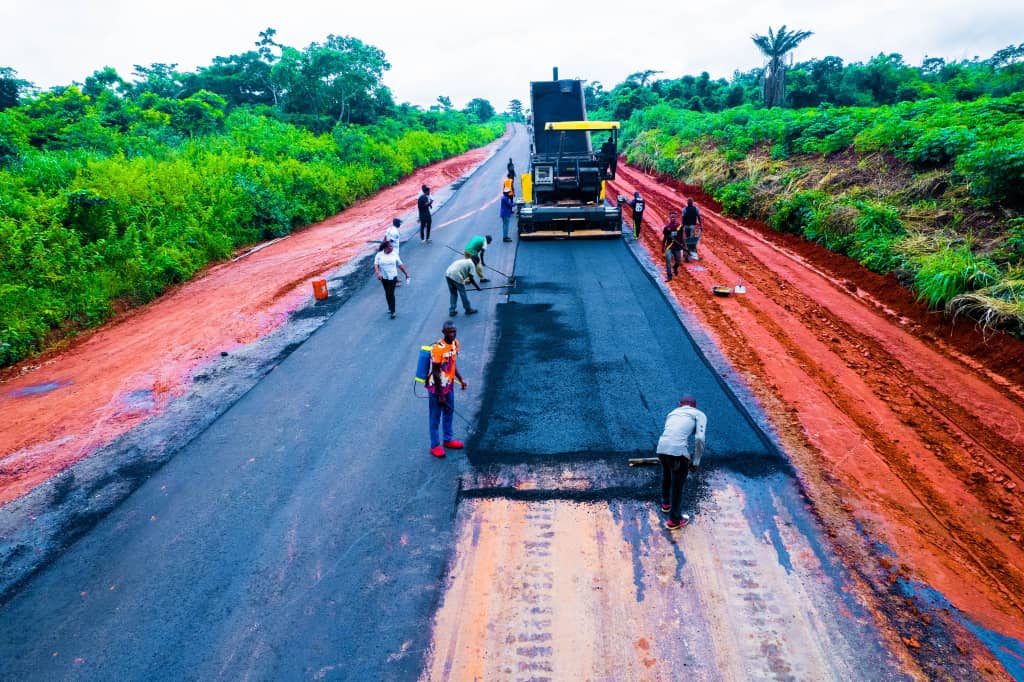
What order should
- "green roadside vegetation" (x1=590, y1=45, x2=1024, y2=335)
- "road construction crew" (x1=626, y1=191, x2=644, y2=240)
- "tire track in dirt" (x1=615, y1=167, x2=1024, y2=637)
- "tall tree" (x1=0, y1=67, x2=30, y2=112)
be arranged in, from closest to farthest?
"tire track in dirt" (x1=615, y1=167, x2=1024, y2=637), "green roadside vegetation" (x1=590, y1=45, x2=1024, y2=335), "road construction crew" (x1=626, y1=191, x2=644, y2=240), "tall tree" (x1=0, y1=67, x2=30, y2=112)

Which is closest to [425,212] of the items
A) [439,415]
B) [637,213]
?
[637,213]

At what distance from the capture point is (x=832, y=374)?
8094 mm

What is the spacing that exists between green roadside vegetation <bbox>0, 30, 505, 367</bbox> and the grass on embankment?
17113 millimetres

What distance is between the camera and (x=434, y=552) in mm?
5027

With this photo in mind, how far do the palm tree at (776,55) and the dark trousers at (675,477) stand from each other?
1586 inches

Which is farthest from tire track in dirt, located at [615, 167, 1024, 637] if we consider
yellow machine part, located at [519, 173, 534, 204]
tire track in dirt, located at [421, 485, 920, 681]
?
yellow machine part, located at [519, 173, 534, 204]

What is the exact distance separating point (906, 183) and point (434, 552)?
50.7 feet

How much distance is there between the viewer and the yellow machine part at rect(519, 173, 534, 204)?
17.2 metres

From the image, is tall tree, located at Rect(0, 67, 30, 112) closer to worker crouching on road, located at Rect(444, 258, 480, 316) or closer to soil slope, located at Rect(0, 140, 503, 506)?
soil slope, located at Rect(0, 140, 503, 506)

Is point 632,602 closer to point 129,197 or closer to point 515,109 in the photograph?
point 129,197

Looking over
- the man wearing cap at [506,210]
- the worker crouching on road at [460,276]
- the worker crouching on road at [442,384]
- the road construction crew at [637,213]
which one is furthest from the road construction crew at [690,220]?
the worker crouching on road at [442,384]

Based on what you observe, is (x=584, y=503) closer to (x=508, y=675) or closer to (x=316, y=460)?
(x=508, y=675)

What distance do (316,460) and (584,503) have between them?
3324 mm

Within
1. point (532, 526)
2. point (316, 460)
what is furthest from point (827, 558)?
point (316, 460)
